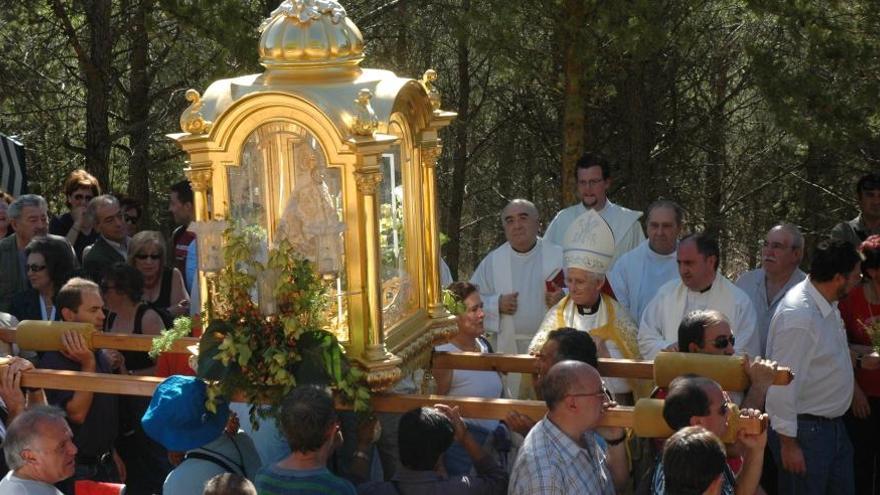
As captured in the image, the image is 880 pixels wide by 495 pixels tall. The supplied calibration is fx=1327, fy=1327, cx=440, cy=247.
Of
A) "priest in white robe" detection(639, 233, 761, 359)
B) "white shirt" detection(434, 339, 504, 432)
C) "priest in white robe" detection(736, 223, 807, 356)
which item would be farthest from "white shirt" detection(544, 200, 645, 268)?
"white shirt" detection(434, 339, 504, 432)

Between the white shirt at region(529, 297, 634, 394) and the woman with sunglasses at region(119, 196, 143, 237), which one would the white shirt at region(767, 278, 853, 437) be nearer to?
the white shirt at region(529, 297, 634, 394)

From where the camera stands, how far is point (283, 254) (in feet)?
15.8

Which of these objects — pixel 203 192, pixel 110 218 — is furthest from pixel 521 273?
pixel 203 192

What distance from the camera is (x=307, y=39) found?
16.1ft

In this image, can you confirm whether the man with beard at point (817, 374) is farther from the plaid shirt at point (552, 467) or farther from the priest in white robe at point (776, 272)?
the plaid shirt at point (552, 467)

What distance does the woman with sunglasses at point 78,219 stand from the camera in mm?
9086

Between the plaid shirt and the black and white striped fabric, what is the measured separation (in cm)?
708

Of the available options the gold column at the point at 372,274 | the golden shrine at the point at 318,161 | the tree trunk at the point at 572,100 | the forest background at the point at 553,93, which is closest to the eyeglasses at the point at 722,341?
the golden shrine at the point at 318,161

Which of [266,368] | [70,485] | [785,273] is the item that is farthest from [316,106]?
[785,273]

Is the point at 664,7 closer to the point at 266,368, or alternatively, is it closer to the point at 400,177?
the point at 400,177

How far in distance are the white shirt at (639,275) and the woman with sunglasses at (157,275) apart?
8.40 ft

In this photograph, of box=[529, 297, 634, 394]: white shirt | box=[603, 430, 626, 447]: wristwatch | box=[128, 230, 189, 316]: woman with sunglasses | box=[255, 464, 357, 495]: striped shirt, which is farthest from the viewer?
box=[128, 230, 189, 316]: woman with sunglasses

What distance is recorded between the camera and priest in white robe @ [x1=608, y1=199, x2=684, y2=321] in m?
7.79

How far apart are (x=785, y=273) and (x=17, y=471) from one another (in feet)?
14.8
